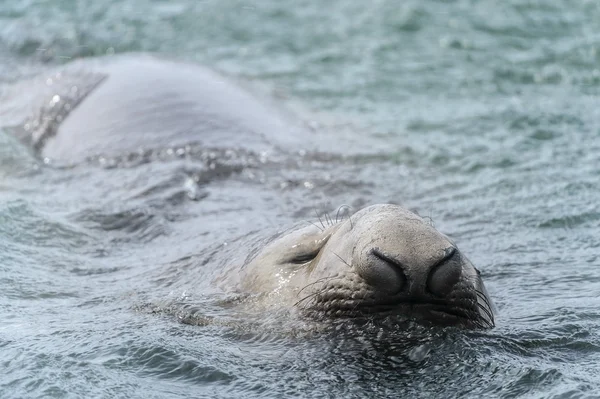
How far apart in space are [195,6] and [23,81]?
3588 millimetres

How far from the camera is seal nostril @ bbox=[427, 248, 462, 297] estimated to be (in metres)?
4.57

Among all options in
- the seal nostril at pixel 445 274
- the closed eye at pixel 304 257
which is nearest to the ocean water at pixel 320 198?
the seal nostril at pixel 445 274

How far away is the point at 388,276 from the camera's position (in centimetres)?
454

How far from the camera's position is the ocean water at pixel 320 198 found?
4.82 m

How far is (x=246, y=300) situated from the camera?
5484 mm

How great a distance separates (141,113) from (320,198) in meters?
2.03

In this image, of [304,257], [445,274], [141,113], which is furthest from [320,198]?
[445,274]

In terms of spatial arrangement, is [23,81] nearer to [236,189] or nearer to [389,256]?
[236,189]

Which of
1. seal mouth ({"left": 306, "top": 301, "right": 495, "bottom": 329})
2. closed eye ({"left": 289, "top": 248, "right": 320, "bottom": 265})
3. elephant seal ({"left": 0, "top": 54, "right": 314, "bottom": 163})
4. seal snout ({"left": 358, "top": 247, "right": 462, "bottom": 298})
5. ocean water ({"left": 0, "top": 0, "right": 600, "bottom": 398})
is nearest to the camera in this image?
seal snout ({"left": 358, "top": 247, "right": 462, "bottom": 298})

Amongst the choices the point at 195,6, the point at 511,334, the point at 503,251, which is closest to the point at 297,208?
the point at 503,251

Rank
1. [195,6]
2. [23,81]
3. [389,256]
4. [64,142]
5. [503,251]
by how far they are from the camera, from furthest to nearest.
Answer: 1. [195,6]
2. [23,81]
3. [64,142]
4. [503,251]
5. [389,256]

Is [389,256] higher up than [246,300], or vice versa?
[389,256]

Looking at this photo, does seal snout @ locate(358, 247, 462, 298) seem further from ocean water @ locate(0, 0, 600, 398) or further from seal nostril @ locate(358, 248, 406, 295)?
ocean water @ locate(0, 0, 600, 398)

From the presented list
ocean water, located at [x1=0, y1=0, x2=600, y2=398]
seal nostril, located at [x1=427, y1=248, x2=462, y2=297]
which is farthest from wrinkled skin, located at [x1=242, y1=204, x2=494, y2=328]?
ocean water, located at [x1=0, y1=0, x2=600, y2=398]
